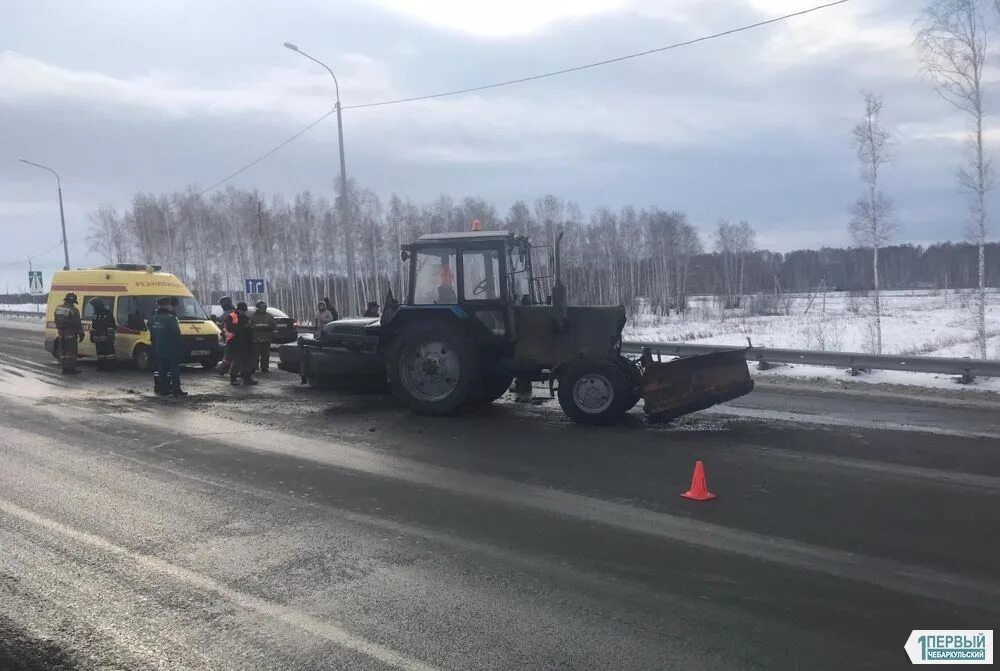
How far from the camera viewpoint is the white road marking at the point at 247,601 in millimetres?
3827

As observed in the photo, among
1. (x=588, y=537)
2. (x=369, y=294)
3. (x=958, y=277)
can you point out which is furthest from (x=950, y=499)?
(x=958, y=277)

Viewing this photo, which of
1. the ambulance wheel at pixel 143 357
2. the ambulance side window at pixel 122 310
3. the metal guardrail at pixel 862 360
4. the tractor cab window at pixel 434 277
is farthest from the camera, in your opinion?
the ambulance side window at pixel 122 310

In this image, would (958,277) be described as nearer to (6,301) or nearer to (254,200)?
(254,200)

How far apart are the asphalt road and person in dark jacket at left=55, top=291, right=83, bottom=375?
727cm

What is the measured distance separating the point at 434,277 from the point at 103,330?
1015 cm

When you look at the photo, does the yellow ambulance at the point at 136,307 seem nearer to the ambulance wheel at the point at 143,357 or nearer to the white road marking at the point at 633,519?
the ambulance wheel at the point at 143,357

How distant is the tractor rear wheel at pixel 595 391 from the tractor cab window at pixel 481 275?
4.93 feet

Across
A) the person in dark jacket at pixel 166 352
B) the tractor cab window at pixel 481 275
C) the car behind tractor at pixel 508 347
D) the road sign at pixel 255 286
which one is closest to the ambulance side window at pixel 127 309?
the person in dark jacket at pixel 166 352

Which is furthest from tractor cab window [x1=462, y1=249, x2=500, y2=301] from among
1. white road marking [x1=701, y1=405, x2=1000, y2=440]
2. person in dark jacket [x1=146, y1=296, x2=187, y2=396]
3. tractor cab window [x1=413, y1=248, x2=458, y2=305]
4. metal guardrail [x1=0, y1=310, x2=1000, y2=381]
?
person in dark jacket [x1=146, y1=296, x2=187, y2=396]

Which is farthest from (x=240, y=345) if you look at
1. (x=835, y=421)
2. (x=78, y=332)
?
(x=835, y=421)

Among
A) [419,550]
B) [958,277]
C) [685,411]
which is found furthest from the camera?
[958,277]

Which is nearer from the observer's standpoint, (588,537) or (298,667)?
(298,667)

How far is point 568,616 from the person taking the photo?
425 centimetres

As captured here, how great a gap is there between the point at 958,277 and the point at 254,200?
91617 millimetres
